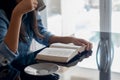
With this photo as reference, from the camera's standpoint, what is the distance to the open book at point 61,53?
3.49 feet

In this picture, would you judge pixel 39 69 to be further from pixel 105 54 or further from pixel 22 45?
pixel 105 54

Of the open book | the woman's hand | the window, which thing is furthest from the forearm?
the window

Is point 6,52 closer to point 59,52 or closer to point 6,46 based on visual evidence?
point 6,46

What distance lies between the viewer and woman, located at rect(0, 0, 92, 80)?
1.00m

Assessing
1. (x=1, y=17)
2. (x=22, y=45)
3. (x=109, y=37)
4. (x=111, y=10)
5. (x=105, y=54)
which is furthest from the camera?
(x=111, y=10)

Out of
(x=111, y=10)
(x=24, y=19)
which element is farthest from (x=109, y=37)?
(x=24, y=19)

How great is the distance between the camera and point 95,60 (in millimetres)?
1300

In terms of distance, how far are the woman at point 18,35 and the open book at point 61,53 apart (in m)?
0.06

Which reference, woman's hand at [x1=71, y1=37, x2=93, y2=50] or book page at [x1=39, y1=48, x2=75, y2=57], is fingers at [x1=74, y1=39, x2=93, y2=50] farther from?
book page at [x1=39, y1=48, x2=75, y2=57]

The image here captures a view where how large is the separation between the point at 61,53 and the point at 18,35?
8.8 inches

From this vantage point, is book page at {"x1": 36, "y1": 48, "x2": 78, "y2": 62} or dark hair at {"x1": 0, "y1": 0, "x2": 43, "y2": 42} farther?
dark hair at {"x1": 0, "y1": 0, "x2": 43, "y2": 42}

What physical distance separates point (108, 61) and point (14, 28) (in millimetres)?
589

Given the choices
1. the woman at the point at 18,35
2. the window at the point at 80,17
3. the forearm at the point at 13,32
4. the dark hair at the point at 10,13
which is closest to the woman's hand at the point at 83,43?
the woman at the point at 18,35

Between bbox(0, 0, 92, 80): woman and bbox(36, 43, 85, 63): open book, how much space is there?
57 mm
